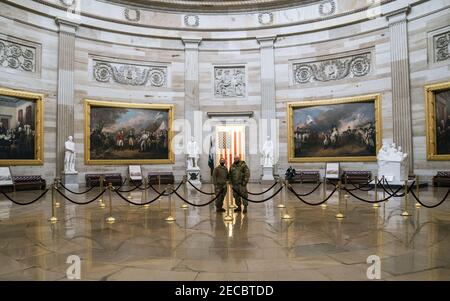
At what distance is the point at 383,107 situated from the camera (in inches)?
818

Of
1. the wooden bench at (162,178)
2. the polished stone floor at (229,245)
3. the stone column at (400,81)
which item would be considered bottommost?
the polished stone floor at (229,245)

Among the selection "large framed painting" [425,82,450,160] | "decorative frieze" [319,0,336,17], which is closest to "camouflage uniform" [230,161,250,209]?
"large framed painting" [425,82,450,160]

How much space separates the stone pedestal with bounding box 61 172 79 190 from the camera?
63.5 feet

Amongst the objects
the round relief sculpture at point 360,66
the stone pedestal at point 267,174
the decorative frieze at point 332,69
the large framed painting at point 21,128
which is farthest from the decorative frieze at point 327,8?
the large framed painting at point 21,128

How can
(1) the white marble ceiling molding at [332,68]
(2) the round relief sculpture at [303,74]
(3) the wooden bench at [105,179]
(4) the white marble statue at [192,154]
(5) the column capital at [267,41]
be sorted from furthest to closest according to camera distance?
(5) the column capital at [267,41]
(2) the round relief sculpture at [303,74]
(4) the white marble statue at [192,154]
(1) the white marble ceiling molding at [332,68]
(3) the wooden bench at [105,179]

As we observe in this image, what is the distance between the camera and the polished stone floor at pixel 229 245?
5.07 meters

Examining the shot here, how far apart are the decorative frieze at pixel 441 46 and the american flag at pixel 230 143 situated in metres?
12.1

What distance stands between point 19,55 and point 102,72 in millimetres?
4708

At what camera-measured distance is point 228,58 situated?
24.5 meters

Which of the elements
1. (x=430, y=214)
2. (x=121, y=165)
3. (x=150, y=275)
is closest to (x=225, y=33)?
(x=121, y=165)

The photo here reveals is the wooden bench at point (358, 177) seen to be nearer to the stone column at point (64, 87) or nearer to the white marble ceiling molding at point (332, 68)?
the white marble ceiling molding at point (332, 68)
